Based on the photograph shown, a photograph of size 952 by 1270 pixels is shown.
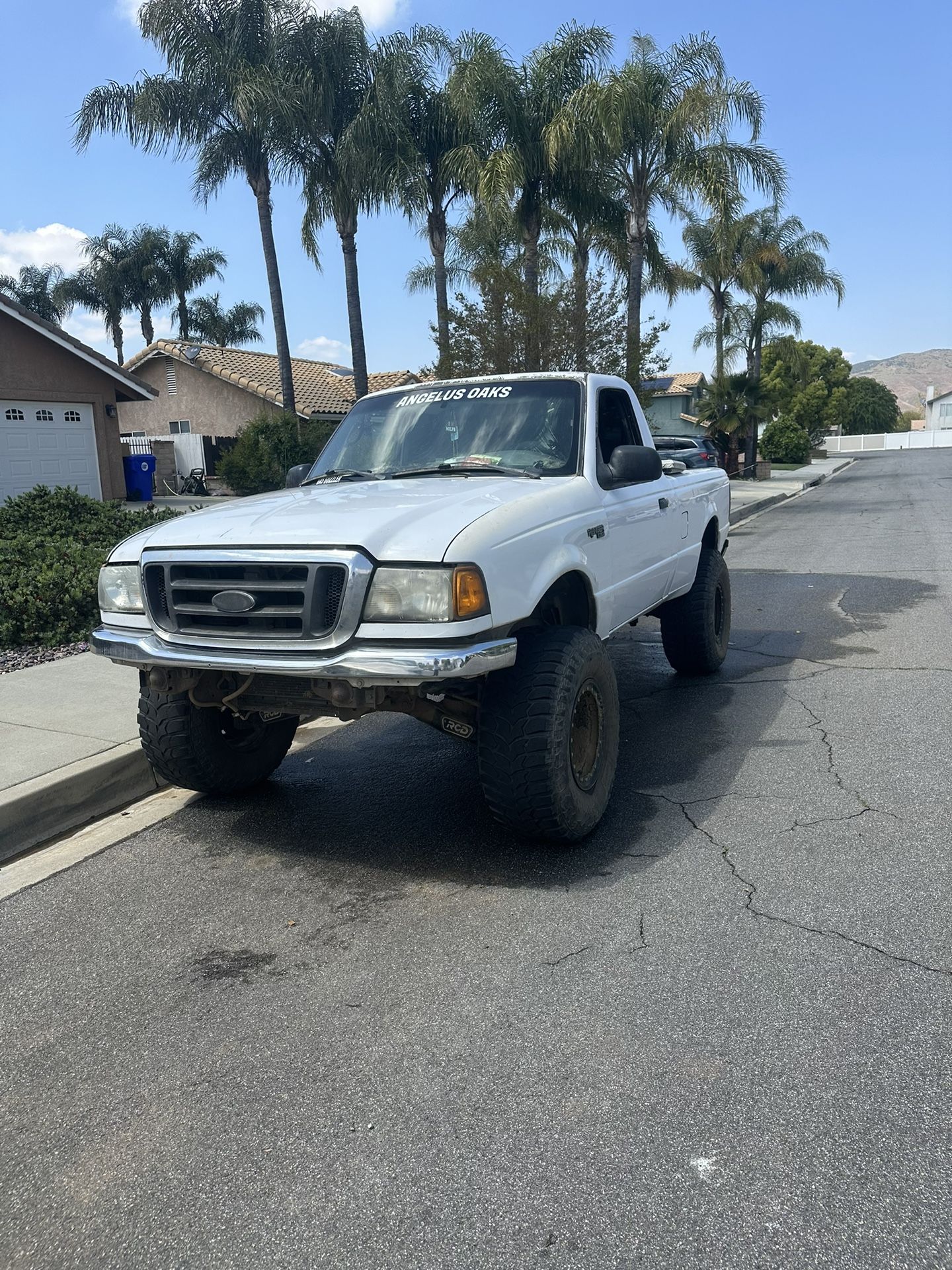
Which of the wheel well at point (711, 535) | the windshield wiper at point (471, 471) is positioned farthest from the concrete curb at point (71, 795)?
the wheel well at point (711, 535)

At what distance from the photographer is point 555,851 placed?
166 inches

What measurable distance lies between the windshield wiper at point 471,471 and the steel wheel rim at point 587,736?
1.08m

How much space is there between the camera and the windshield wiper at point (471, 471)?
481 cm

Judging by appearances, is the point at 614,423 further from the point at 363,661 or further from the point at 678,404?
the point at 678,404

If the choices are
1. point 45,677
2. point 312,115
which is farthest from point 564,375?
point 312,115

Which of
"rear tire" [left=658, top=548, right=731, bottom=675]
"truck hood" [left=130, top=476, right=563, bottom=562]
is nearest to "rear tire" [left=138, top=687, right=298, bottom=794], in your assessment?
"truck hood" [left=130, top=476, right=563, bottom=562]

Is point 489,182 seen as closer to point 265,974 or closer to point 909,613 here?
point 909,613

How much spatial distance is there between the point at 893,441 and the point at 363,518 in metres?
103

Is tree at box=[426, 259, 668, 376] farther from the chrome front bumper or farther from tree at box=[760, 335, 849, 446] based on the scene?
tree at box=[760, 335, 849, 446]

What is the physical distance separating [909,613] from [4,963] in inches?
324

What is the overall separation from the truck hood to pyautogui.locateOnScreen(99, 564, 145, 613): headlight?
0.11 metres

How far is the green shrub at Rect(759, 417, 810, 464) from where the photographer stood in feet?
174

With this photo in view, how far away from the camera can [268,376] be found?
1512 inches

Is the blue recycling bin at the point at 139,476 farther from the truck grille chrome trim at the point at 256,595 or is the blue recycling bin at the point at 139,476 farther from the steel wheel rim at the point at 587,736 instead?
the steel wheel rim at the point at 587,736
